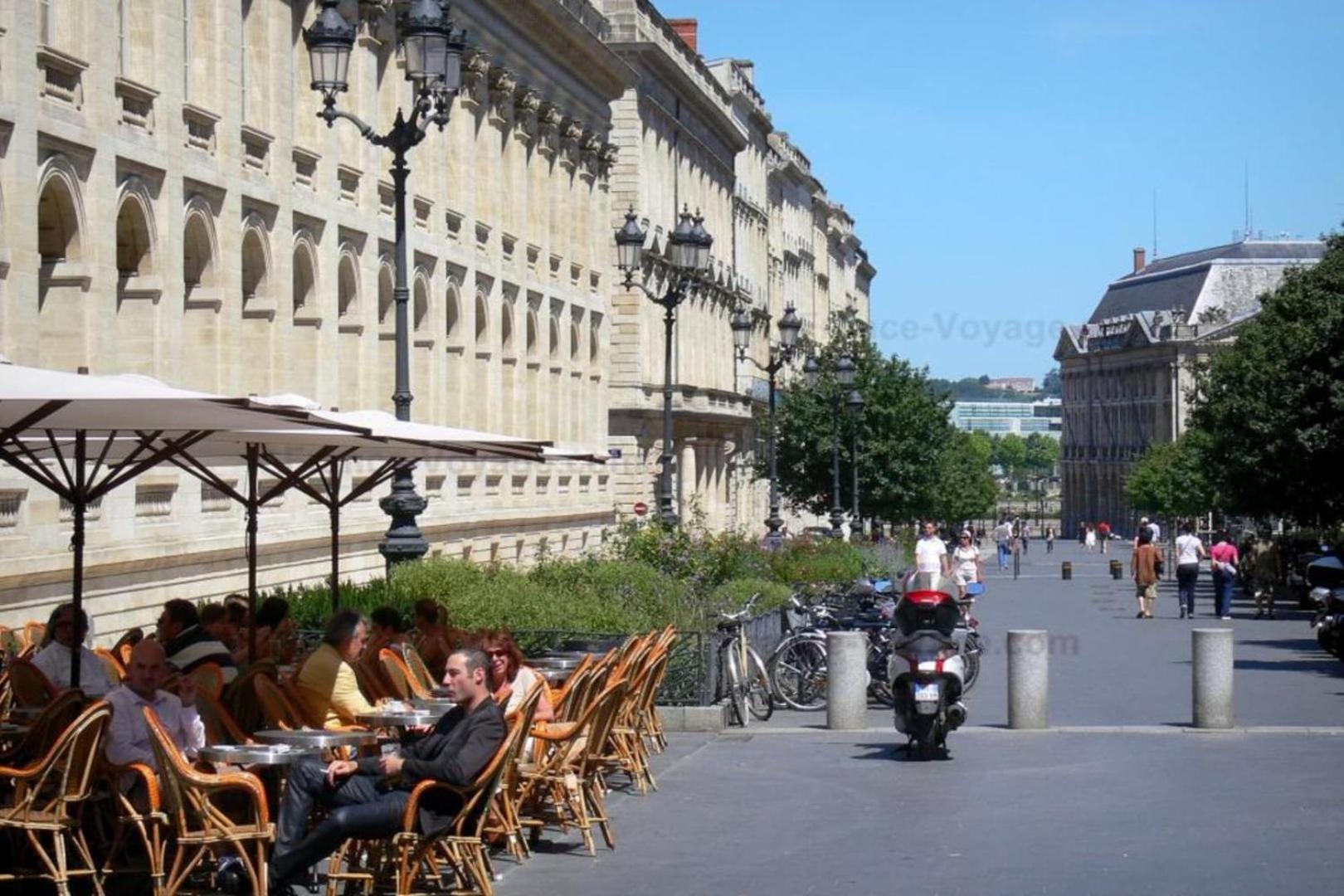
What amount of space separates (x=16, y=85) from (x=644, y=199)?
4566 cm

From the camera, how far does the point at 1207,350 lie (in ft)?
638

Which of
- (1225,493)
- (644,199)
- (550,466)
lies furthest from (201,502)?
(1225,493)

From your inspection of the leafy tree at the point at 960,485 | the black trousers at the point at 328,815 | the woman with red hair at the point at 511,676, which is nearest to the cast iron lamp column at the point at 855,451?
the leafy tree at the point at 960,485

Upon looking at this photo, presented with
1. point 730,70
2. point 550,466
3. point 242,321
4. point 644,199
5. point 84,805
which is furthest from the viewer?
point 730,70

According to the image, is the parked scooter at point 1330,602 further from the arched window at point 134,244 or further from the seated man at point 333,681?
the seated man at point 333,681

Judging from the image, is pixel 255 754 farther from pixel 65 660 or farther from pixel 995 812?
pixel 995 812

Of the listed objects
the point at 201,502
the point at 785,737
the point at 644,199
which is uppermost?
the point at 644,199

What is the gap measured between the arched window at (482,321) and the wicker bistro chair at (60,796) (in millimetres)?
35340

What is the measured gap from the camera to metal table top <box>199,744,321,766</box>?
1173 centimetres

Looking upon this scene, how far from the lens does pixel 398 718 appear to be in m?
13.9

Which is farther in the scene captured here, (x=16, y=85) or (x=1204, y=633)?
(x=16, y=85)

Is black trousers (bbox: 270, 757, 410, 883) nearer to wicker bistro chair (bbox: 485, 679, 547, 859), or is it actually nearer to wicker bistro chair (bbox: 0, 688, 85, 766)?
wicker bistro chair (bbox: 485, 679, 547, 859)

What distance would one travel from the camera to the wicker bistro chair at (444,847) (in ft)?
38.3

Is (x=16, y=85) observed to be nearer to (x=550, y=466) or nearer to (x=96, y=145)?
(x=96, y=145)
